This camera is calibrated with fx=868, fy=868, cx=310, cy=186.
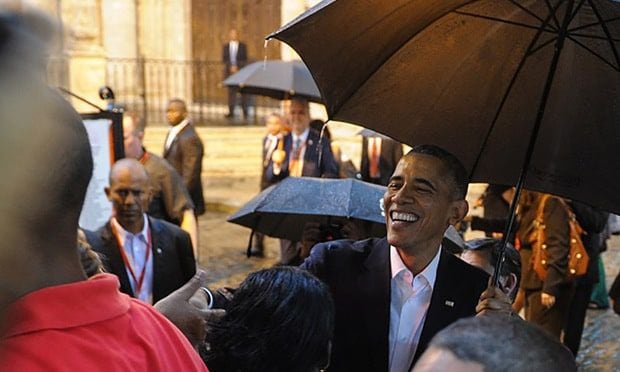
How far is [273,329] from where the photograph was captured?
221 cm

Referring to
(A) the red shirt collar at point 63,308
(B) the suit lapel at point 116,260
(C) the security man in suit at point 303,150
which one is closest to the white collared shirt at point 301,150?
(C) the security man in suit at point 303,150

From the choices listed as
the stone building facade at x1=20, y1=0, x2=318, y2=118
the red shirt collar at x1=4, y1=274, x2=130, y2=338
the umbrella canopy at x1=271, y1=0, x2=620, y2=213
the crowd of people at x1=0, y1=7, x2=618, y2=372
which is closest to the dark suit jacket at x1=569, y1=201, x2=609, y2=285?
the crowd of people at x1=0, y1=7, x2=618, y2=372

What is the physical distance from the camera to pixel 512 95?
10.3 feet

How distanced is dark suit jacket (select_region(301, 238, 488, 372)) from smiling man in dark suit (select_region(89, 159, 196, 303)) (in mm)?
1590

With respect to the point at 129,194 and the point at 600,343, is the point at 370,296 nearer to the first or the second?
the point at 129,194

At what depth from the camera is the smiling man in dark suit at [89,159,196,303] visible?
4223 mm

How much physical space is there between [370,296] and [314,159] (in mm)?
5447

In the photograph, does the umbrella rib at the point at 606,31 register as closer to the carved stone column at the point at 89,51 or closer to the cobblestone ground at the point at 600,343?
the cobblestone ground at the point at 600,343

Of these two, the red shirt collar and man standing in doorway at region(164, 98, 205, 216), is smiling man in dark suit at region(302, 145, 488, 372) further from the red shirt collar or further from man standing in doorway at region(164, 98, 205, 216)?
man standing in doorway at region(164, 98, 205, 216)

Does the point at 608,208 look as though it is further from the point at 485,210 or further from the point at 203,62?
the point at 203,62

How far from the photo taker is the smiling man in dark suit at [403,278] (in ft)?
9.12

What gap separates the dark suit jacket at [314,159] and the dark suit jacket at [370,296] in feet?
15.3

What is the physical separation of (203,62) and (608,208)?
15.6m

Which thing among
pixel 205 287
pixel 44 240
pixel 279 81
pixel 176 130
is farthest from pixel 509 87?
pixel 279 81
